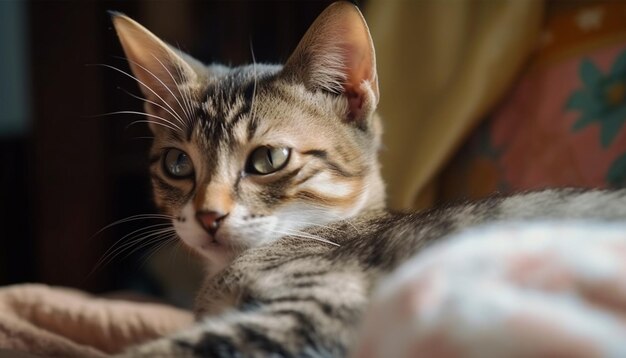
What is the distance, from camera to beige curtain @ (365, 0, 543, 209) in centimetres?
153

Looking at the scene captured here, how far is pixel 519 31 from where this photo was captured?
1521 mm

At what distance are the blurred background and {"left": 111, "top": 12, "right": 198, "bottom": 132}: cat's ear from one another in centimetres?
27

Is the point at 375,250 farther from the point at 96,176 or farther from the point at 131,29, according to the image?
the point at 96,176

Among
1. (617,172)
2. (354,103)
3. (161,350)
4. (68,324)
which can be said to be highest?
(354,103)

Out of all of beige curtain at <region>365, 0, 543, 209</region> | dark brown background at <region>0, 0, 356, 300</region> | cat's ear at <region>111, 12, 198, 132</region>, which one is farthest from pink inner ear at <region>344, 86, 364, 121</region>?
dark brown background at <region>0, 0, 356, 300</region>

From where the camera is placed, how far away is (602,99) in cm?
139

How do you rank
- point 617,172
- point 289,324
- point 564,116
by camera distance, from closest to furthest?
→ 1. point 289,324
2. point 617,172
3. point 564,116

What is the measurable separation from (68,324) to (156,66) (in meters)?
0.47

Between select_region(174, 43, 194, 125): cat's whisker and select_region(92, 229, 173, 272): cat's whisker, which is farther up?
select_region(174, 43, 194, 125): cat's whisker

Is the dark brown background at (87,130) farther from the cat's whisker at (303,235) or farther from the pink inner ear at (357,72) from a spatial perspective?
the cat's whisker at (303,235)

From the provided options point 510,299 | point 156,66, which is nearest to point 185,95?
point 156,66

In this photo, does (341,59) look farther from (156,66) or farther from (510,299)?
(510,299)

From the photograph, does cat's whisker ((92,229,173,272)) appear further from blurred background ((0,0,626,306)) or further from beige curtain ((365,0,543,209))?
beige curtain ((365,0,543,209))

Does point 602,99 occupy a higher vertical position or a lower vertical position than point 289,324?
higher
